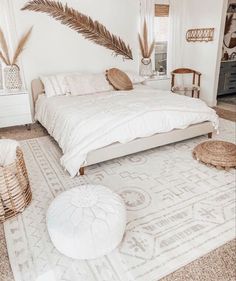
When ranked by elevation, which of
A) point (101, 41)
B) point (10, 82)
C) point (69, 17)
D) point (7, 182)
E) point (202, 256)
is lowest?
point (202, 256)

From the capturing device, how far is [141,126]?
2.96 metres

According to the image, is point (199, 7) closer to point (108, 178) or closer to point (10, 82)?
point (10, 82)

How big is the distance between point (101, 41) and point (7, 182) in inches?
137

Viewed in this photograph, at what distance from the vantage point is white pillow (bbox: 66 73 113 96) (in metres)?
4.02

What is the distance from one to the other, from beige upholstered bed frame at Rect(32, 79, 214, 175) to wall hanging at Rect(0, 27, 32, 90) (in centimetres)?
218

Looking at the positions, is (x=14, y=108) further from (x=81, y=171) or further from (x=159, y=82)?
(x=159, y=82)

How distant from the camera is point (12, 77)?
4062mm

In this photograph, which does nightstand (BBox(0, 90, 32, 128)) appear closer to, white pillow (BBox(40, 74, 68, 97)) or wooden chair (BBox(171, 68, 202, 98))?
white pillow (BBox(40, 74, 68, 97))

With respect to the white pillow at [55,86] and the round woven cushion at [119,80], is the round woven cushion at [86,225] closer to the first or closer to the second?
the white pillow at [55,86]

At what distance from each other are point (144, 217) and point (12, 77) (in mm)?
3142

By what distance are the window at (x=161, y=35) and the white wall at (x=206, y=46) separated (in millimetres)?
475

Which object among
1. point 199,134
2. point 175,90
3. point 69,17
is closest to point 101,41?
point 69,17

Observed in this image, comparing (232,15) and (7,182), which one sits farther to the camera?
(232,15)

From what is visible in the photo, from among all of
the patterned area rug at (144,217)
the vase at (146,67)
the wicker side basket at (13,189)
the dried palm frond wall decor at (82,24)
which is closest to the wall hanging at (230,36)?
the vase at (146,67)
